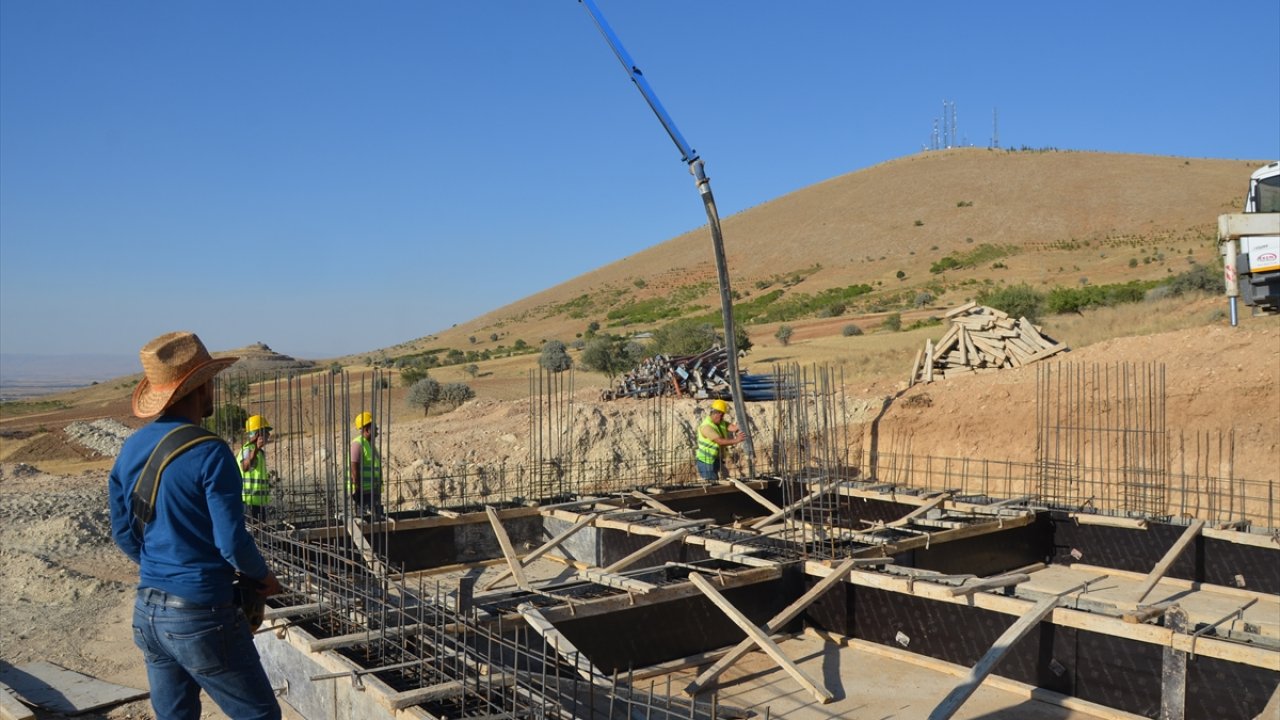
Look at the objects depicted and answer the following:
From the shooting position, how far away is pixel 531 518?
923 centimetres

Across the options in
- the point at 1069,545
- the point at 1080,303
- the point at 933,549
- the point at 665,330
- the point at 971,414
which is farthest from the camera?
the point at 665,330

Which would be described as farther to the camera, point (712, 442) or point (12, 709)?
point (712, 442)

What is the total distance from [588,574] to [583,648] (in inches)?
27.7

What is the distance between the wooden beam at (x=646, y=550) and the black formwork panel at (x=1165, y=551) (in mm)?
3587

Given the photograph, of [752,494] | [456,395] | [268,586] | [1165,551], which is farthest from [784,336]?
[268,586]

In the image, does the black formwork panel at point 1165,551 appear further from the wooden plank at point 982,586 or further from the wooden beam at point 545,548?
the wooden beam at point 545,548

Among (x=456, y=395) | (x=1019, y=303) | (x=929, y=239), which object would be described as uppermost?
(x=929, y=239)

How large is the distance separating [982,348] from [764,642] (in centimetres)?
1025

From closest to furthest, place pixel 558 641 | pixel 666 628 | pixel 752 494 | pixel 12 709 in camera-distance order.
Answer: pixel 12 709 → pixel 558 641 → pixel 666 628 → pixel 752 494

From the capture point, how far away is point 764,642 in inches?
216

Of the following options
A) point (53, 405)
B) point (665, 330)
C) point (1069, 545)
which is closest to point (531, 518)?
point (1069, 545)

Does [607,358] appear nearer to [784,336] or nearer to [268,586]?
[784,336]

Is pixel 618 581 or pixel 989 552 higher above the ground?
pixel 618 581

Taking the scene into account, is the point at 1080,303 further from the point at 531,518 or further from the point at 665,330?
the point at 531,518
